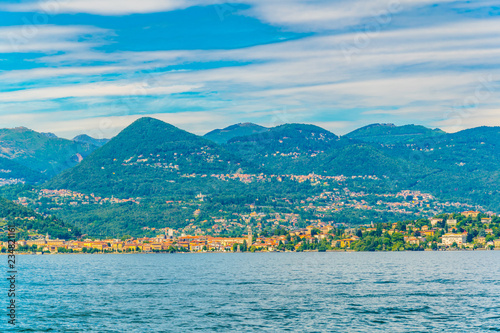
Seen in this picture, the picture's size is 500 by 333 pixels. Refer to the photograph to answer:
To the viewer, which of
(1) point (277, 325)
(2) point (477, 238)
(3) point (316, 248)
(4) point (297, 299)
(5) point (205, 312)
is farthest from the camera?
(3) point (316, 248)

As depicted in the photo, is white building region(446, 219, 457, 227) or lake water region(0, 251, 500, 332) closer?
lake water region(0, 251, 500, 332)

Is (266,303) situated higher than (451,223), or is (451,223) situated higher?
(451,223)

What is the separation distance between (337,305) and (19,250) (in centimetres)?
15901

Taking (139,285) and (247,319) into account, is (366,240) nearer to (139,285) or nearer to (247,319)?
(139,285)

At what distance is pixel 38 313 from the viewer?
5762 centimetres

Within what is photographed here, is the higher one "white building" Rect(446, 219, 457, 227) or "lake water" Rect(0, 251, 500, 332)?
"white building" Rect(446, 219, 457, 227)

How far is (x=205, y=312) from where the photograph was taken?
56.2 metres

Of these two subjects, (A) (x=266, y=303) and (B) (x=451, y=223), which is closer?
(A) (x=266, y=303)

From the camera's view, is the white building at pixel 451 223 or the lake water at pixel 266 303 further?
the white building at pixel 451 223

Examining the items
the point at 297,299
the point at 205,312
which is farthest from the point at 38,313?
the point at 297,299

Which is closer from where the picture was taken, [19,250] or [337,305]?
[337,305]

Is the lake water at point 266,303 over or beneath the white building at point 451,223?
beneath

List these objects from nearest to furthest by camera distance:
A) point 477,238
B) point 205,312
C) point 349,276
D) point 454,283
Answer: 1. point 205,312
2. point 454,283
3. point 349,276
4. point 477,238

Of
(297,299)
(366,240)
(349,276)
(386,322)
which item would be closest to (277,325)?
(386,322)
